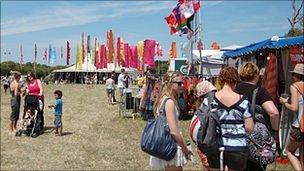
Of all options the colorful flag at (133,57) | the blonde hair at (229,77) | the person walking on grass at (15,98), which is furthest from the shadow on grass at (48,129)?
the colorful flag at (133,57)

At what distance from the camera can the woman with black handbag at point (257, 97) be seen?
4.56 meters

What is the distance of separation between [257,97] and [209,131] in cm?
75

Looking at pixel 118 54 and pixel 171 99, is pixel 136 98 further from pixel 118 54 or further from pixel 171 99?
pixel 118 54

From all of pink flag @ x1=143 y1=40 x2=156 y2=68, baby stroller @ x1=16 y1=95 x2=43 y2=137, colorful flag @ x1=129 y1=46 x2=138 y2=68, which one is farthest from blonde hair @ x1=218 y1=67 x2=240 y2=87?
colorful flag @ x1=129 y1=46 x2=138 y2=68

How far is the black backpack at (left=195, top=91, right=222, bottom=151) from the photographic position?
4.19m

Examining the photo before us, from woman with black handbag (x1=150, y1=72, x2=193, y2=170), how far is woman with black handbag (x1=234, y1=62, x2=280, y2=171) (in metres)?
0.66

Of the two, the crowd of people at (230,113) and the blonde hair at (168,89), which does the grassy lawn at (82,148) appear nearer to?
the crowd of people at (230,113)

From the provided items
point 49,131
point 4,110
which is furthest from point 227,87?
point 4,110

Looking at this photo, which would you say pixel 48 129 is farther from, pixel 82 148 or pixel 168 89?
pixel 168 89

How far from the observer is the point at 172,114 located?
4430 millimetres

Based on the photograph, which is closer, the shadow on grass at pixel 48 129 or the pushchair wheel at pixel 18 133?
the pushchair wheel at pixel 18 133

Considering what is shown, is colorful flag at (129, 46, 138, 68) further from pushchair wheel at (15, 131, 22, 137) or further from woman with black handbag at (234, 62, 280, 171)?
woman with black handbag at (234, 62, 280, 171)

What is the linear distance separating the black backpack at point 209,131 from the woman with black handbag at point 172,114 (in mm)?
248

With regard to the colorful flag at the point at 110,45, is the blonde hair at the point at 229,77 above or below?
below
